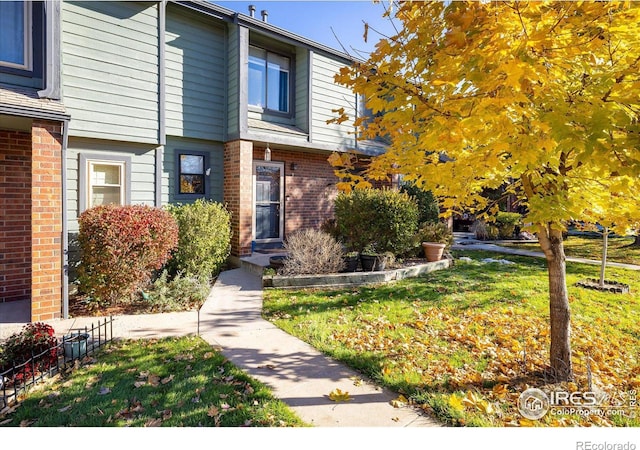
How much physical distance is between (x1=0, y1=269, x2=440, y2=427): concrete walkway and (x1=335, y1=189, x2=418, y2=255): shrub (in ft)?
9.50

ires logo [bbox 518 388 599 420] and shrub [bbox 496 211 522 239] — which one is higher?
shrub [bbox 496 211 522 239]

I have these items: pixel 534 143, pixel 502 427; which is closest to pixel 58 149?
pixel 534 143

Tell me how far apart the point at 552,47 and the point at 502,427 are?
2862 mm

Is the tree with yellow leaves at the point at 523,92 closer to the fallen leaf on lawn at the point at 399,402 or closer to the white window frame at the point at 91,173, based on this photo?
the fallen leaf on lawn at the point at 399,402

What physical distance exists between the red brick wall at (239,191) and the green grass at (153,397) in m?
4.85

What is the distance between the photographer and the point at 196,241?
7.22m

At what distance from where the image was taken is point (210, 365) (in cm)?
385

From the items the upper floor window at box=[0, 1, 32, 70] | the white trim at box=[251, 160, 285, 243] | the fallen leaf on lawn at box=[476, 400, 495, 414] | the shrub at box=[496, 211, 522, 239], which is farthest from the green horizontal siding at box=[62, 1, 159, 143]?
the shrub at box=[496, 211, 522, 239]

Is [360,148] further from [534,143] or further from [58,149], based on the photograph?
[534,143]

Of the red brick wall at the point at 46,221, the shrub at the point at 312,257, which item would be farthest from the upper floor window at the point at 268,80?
the red brick wall at the point at 46,221

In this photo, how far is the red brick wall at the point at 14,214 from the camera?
6.10 metres

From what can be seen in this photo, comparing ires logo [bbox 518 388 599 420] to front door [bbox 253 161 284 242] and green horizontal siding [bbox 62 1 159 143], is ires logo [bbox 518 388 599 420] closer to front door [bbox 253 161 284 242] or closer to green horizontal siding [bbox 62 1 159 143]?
front door [bbox 253 161 284 242]

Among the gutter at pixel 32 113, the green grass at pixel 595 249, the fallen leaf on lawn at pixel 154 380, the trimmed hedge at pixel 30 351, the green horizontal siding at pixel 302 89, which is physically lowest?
the fallen leaf on lawn at pixel 154 380

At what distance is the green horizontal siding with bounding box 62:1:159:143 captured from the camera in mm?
6691
